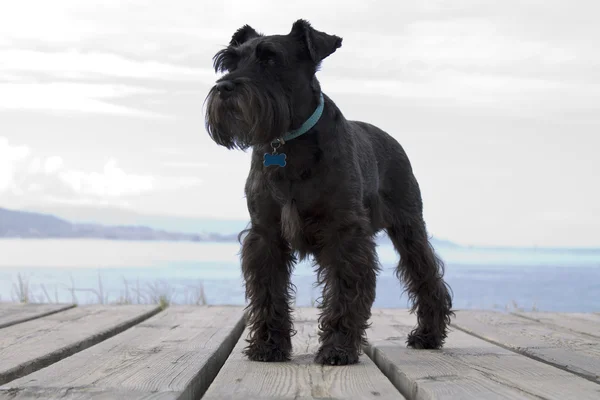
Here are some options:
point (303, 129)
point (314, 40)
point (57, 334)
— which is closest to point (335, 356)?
point (303, 129)

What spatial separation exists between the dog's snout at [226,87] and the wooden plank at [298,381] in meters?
1.25

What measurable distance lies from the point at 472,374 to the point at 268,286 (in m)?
1.17

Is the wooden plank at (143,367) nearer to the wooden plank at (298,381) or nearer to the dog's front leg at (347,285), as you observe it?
the wooden plank at (298,381)

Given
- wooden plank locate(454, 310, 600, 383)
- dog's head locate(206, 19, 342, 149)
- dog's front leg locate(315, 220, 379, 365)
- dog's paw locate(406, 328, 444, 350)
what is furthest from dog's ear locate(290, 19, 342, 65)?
wooden plank locate(454, 310, 600, 383)

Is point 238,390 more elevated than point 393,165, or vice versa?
point 393,165

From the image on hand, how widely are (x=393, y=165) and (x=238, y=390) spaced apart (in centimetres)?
219

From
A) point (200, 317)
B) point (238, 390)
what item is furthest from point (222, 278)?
point (238, 390)

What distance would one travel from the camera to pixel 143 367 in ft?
10.8

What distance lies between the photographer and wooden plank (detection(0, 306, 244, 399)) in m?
2.76

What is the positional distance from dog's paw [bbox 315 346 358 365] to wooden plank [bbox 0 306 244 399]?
51 centimetres

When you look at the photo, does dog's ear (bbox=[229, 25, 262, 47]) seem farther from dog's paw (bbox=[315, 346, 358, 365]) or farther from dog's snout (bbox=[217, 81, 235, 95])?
dog's paw (bbox=[315, 346, 358, 365])

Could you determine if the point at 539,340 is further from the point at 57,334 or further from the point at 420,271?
the point at 57,334

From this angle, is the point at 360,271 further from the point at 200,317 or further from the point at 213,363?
the point at 200,317

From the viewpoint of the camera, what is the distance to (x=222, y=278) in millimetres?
11828
